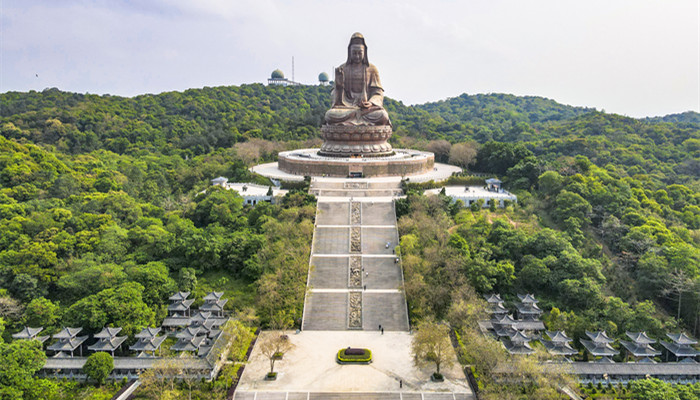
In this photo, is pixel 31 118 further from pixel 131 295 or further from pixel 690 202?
pixel 690 202

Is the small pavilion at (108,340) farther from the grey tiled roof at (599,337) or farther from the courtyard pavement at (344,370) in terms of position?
the grey tiled roof at (599,337)

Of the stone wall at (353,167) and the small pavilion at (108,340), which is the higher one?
the stone wall at (353,167)

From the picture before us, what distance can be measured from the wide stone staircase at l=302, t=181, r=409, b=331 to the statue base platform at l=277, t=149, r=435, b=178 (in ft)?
12.2

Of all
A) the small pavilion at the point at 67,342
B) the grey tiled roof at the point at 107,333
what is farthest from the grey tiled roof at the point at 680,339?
the small pavilion at the point at 67,342

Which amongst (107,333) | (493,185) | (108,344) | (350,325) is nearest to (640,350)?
(350,325)

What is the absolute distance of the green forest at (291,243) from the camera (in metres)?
19.4

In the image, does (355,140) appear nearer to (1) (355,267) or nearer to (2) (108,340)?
(1) (355,267)

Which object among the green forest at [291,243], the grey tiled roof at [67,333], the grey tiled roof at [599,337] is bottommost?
the grey tiled roof at [599,337]

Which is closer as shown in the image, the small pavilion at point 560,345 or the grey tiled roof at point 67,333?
the small pavilion at point 560,345

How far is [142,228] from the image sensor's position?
25.7 m

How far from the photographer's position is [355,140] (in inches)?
1443

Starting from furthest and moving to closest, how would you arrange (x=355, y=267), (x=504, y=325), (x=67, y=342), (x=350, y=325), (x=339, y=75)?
(x=339, y=75), (x=355, y=267), (x=350, y=325), (x=504, y=325), (x=67, y=342)

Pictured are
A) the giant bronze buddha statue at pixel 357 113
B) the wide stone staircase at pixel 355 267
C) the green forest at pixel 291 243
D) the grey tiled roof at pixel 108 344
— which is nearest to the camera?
the grey tiled roof at pixel 108 344

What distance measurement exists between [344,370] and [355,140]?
73.9 feet
